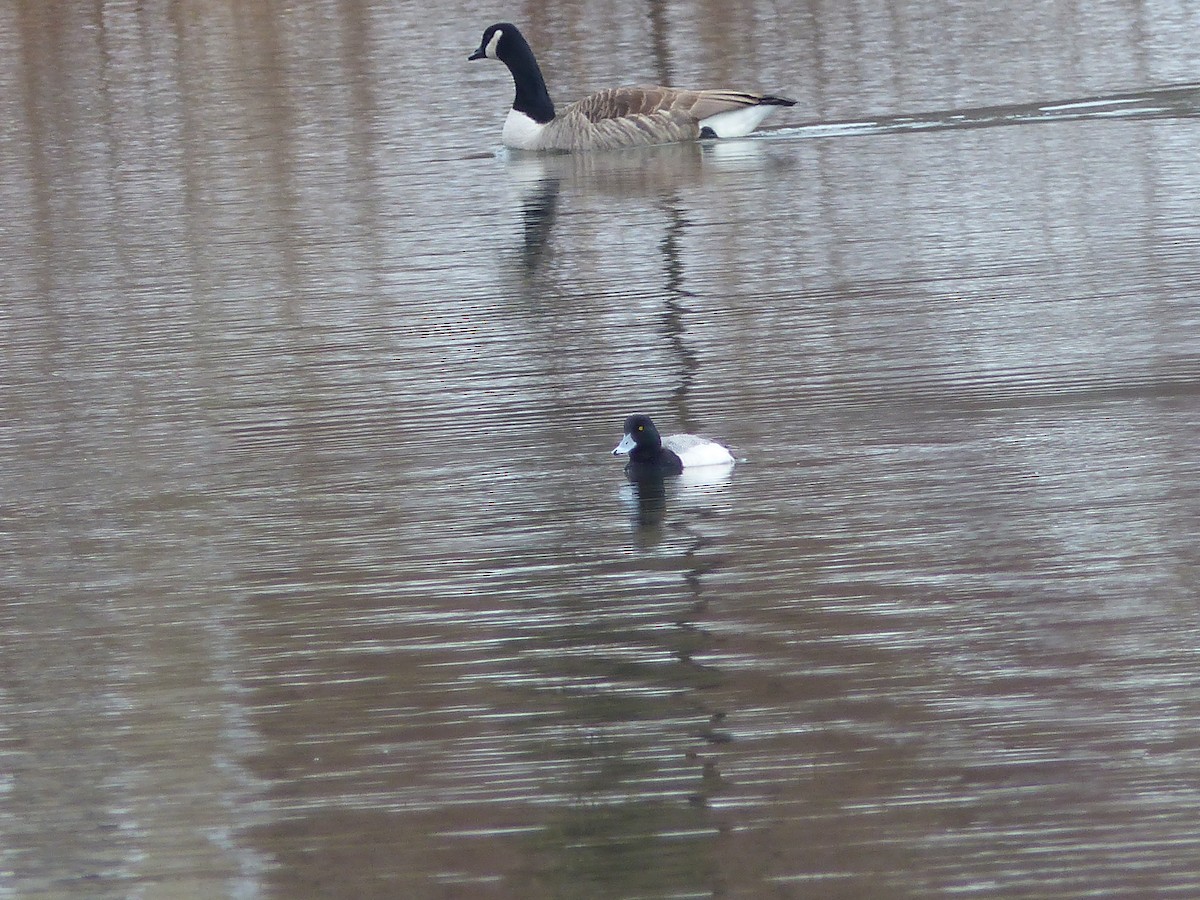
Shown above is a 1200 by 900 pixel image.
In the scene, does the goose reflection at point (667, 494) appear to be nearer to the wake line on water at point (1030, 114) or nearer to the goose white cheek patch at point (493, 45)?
the wake line on water at point (1030, 114)

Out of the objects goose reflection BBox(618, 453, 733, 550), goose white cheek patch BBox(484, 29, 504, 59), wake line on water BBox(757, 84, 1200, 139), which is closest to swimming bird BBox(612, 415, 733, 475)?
goose reflection BBox(618, 453, 733, 550)

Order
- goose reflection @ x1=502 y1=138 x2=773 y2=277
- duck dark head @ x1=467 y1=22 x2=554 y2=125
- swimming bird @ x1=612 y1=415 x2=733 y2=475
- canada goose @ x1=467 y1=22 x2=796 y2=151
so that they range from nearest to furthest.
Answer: swimming bird @ x1=612 y1=415 x2=733 y2=475, goose reflection @ x1=502 y1=138 x2=773 y2=277, canada goose @ x1=467 y1=22 x2=796 y2=151, duck dark head @ x1=467 y1=22 x2=554 y2=125

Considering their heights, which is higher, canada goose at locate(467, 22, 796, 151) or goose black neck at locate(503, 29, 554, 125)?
goose black neck at locate(503, 29, 554, 125)

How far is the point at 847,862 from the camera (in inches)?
221

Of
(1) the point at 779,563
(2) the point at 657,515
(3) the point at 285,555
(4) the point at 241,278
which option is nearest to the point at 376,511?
(3) the point at 285,555

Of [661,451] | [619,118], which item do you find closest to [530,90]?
[619,118]

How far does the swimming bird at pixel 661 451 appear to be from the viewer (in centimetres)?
960

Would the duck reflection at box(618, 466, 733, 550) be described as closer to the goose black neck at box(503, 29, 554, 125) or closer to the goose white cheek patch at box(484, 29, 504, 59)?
the goose black neck at box(503, 29, 554, 125)

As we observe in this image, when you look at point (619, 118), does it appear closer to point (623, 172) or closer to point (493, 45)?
point (623, 172)

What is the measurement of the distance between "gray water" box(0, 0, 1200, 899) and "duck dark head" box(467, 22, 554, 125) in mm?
1610

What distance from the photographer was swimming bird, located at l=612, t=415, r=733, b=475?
31.5 ft

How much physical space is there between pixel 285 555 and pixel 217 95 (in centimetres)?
1795

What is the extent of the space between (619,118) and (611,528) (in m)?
13.3

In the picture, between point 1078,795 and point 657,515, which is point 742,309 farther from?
point 1078,795
